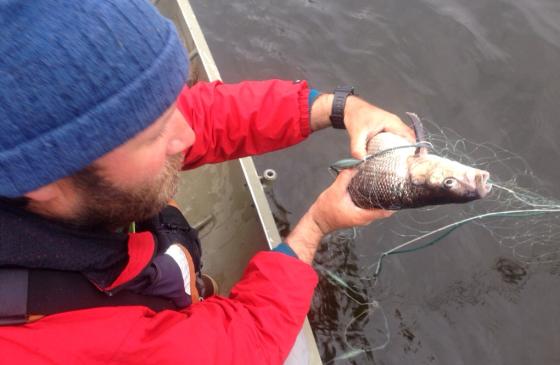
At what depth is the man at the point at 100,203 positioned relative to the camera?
4.50ft

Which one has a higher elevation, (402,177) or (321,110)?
(321,110)

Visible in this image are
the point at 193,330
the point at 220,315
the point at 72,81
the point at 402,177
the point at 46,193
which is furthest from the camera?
the point at 402,177

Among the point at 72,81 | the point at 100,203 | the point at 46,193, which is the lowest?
the point at 100,203

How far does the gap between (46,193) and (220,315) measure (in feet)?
2.86

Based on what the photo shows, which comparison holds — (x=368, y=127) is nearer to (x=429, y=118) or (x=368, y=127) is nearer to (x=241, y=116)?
(x=241, y=116)

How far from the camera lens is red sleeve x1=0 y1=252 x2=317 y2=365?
157 centimetres

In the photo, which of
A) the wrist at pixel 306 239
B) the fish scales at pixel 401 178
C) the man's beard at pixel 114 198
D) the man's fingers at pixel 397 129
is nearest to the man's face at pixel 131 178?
the man's beard at pixel 114 198

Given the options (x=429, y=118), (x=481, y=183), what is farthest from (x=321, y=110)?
(x=429, y=118)

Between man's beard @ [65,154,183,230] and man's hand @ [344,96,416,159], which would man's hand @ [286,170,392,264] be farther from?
man's beard @ [65,154,183,230]

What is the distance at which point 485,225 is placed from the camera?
14.4ft

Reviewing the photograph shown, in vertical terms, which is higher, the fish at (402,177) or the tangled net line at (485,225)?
the fish at (402,177)

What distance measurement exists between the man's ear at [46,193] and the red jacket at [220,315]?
39 cm

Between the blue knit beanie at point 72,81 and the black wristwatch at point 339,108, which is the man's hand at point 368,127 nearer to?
the black wristwatch at point 339,108

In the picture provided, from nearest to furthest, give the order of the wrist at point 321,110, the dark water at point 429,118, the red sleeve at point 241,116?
the red sleeve at point 241,116
the wrist at point 321,110
the dark water at point 429,118
